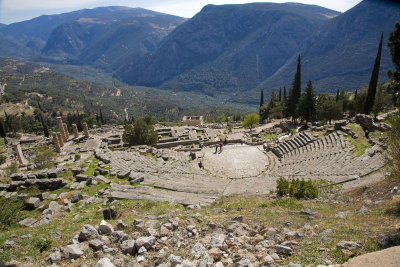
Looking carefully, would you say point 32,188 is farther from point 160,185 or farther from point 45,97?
point 45,97

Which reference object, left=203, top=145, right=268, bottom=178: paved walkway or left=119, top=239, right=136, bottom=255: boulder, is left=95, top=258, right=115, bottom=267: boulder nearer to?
left=119, top=239, right=136, bottom=255: boulder

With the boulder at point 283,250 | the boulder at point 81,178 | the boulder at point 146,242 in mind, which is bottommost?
the boulder at point 81,178

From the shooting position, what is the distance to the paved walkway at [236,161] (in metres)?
26.9

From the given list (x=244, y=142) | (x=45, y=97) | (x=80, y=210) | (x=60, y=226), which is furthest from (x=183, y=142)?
(x=45, y=97)

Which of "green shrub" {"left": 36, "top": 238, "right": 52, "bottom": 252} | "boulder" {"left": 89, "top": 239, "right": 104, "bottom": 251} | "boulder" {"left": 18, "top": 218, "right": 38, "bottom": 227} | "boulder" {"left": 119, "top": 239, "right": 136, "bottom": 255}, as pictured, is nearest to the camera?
"boulder" {"left": 119, "top": 239, "right": 136, "bottom": 255}

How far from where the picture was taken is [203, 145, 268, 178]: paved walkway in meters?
26.9

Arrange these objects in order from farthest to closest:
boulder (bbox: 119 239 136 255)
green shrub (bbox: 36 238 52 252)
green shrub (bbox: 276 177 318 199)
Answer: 1. green shrub (bbox: 276 177 318 199)
2. green shrub (bbox: 36 238 52 252)
3. boulder (bbox: 119 239 136 255)

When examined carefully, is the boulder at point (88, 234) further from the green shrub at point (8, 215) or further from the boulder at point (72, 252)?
the green shrub at point (8, 215)

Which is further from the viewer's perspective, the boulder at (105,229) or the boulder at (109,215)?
the boulder at (109,215)

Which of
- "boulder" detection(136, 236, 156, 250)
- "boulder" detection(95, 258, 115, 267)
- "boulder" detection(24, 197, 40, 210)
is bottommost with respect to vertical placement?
"boulder" detection(24, 197, 40, 210)

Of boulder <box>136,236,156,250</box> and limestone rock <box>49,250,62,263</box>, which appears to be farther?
boulder <box>136,236,156,250</box>

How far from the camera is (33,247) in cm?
767

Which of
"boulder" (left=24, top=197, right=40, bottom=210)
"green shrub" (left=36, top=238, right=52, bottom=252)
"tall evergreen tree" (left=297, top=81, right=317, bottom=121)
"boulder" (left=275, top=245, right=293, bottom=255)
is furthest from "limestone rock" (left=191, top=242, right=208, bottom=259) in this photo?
"tall evergreen tree" (left=297, top=81, right=317, bottom=121)

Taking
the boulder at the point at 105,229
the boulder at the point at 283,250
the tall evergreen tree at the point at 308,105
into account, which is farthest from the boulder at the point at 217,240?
the tall evergreen tree at the point at 308,105
